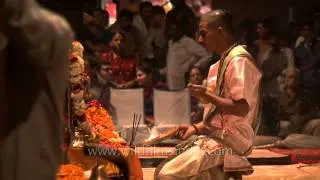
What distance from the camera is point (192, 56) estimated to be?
26.9 ft

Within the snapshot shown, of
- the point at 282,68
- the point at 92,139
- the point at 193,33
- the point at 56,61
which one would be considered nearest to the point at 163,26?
the point at 193,33

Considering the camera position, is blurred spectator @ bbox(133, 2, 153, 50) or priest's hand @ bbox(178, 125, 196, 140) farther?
blurred spectator @ bbox(133, 2, 153, 50)

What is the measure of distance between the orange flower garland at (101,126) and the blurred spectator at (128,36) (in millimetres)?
2597

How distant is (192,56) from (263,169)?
85.1 inches

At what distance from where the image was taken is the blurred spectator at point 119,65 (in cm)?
790

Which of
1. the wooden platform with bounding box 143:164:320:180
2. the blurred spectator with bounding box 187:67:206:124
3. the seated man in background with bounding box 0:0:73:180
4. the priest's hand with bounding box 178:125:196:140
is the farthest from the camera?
the blurred spectator with bounding box 187:67:206:124

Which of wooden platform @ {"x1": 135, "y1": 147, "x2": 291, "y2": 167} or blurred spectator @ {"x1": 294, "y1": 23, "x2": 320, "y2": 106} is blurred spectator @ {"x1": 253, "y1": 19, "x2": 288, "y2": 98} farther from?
wooden platform @ {"x1": 135, "y1": 147, "x2": 291, "y2": 167}

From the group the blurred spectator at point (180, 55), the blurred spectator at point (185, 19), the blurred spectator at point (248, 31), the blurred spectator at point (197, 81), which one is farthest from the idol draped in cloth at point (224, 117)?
the blurred spectator at point (248, 31)

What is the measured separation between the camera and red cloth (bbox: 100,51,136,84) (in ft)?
26.1

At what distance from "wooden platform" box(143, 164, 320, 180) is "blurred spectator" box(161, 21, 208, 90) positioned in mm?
1984

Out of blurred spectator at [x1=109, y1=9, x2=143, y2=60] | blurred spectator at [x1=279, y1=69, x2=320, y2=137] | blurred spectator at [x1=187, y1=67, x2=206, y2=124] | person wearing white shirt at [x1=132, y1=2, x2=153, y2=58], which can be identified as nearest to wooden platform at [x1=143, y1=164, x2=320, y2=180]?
blurred spectator at [x1=279, y1=69, x2=320, y2=137]

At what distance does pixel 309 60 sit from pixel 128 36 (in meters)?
2.25

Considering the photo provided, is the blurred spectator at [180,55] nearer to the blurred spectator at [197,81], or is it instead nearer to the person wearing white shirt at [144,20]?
the blurred spectator at [197,81]

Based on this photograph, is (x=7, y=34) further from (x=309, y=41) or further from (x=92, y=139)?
(x=309, y=41)
